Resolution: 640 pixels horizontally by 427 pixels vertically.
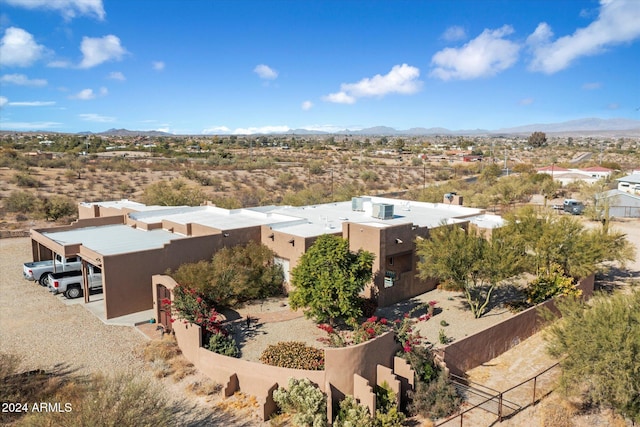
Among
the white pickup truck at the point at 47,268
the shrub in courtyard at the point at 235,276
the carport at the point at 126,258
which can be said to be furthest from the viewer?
the white pickup truck at the point at 47,268

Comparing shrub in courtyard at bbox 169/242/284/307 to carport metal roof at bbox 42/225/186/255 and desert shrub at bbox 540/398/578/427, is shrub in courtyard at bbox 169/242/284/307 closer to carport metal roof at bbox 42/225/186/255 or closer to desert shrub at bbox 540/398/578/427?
carport metal roof at bbox 42/225/186/255

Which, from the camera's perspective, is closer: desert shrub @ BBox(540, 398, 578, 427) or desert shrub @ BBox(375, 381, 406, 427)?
desert shrub @ BBox(375, 381, 406, 427)

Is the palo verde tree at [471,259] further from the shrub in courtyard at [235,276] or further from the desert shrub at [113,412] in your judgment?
the desert shrub at [113,412]

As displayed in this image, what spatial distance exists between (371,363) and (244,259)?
9452mm

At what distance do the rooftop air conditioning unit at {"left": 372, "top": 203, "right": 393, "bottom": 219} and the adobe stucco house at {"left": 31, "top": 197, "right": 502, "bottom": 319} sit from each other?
5 cm

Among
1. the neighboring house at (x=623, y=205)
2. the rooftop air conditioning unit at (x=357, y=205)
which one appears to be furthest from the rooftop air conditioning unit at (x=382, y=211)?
the neighboring house at (x=623, y=205)

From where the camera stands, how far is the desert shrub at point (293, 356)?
14586mm

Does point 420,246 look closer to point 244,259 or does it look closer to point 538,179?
point 244,259

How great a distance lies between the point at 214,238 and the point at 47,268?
28.6 ft

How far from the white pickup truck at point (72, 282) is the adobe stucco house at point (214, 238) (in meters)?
0.78

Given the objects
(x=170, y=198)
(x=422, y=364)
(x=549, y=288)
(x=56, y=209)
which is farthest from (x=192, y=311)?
(x=56, y=209)

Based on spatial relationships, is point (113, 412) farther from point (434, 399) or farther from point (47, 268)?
point (47, 268)

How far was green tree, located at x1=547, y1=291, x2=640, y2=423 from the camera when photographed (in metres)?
11.8

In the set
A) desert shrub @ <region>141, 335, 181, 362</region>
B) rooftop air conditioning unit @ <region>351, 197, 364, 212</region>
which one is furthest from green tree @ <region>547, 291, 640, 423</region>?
rooftop air conditioning unit @ <region>351, 197, 364, 212</region>
